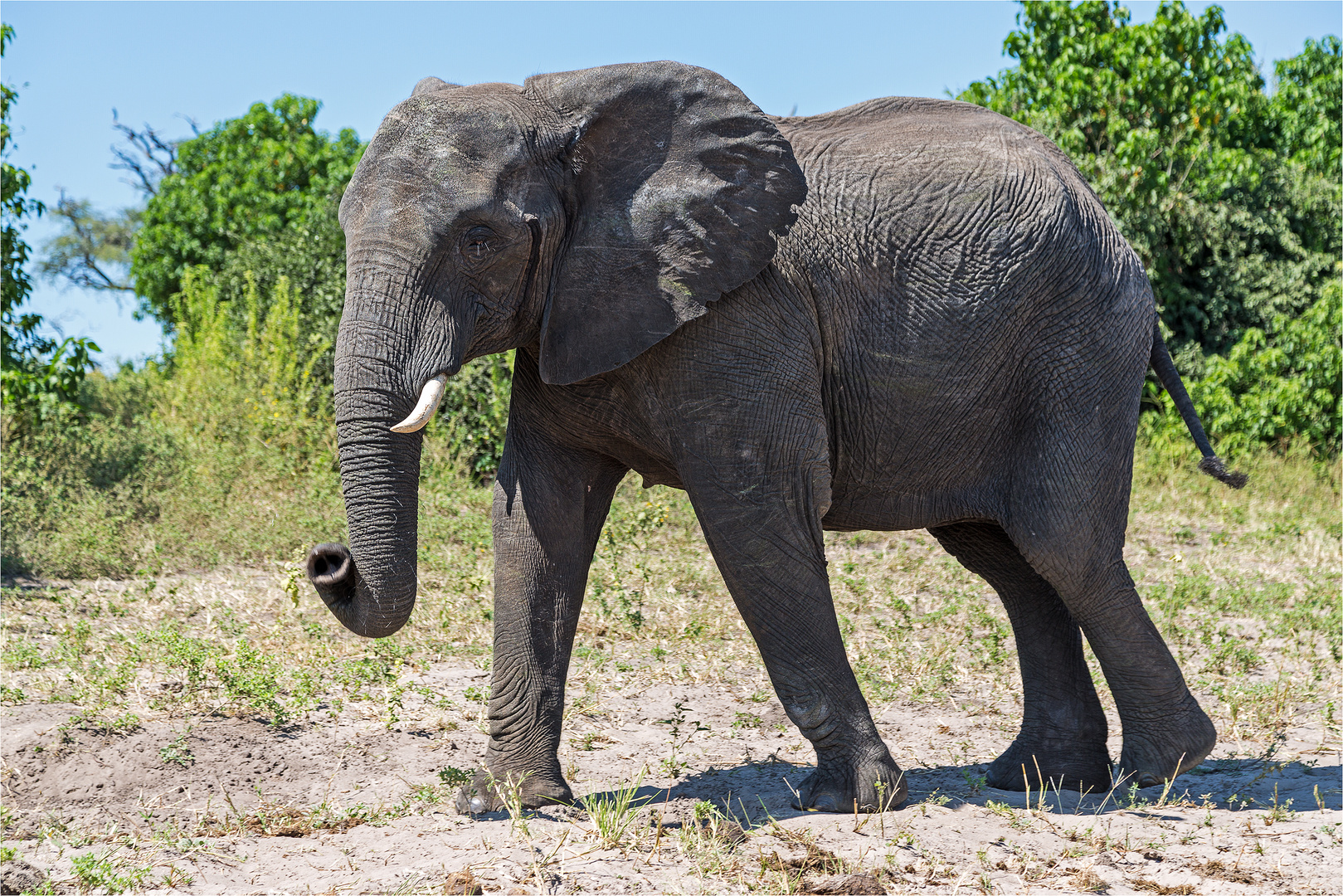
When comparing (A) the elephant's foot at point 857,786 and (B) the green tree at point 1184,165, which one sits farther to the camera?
(B) the green tree at point 1184,165

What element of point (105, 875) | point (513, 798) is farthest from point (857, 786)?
point (105, 875)

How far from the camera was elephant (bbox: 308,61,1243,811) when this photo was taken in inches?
148

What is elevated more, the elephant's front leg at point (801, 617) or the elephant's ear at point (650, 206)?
the elephant's ear at point (650, 206)

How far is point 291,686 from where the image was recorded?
226 inches

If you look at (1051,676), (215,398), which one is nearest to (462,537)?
(215,398)

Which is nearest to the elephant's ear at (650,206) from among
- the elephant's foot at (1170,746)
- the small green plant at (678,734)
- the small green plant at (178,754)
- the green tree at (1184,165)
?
the small green plant at (678,734)

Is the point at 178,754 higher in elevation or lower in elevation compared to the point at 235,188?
lower

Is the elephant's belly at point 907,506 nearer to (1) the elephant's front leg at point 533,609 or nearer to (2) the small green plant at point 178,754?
(1) the elephant's front leg at point 533,609

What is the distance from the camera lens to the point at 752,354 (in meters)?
4.10

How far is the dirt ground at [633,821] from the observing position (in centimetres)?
375

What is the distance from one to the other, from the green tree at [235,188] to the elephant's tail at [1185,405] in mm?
13319

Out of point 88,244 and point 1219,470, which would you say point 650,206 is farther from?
point 88,244

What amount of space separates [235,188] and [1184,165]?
42.7ft

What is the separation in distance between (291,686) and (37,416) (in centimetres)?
623
